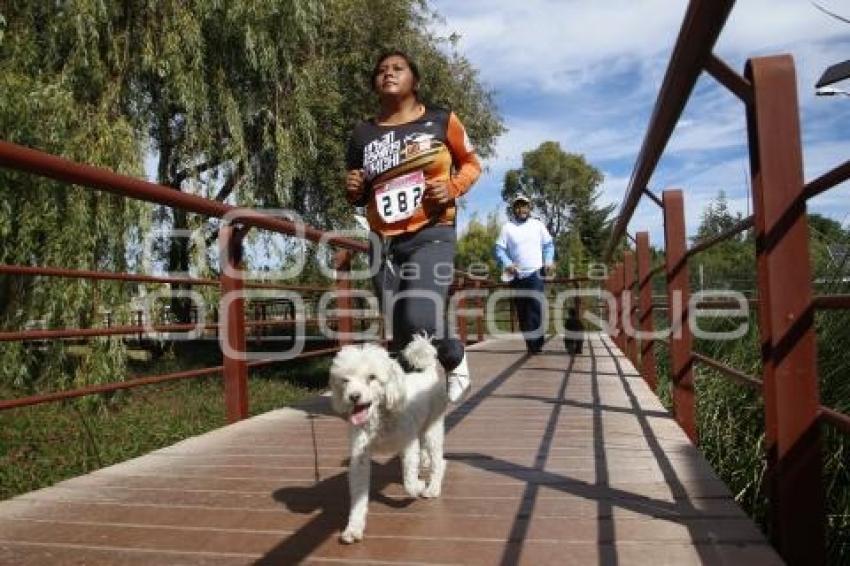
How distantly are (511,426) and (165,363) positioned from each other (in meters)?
9.70

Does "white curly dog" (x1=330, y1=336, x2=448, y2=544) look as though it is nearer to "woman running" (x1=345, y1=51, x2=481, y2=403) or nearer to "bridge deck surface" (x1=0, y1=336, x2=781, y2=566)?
"bridge deck surface" (x1=0, y1=336, x2=781, y2=566)

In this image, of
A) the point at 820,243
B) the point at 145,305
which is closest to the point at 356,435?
the point at 820,243

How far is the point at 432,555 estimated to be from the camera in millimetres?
2129

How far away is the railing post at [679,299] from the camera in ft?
12.5

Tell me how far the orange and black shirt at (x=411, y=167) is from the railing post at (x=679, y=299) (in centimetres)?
113

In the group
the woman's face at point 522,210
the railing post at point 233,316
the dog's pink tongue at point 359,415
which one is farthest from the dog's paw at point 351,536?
the woman's face at point 522,210

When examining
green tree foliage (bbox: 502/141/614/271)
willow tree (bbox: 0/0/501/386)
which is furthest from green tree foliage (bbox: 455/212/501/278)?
willow tree (bbox: 0/0/501/386)

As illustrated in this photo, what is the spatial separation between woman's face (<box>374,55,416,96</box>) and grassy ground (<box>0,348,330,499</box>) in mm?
2286

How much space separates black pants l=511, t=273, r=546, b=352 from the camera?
27.9 ft

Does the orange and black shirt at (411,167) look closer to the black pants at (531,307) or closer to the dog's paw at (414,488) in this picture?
the dog's paw at (414,488)

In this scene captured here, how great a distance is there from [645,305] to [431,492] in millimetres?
2969

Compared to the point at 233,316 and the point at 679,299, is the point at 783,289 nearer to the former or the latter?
the point at 679,299

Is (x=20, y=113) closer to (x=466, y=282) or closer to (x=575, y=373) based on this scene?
(x=575, y=373)

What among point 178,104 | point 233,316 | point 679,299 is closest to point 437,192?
point 679,299
